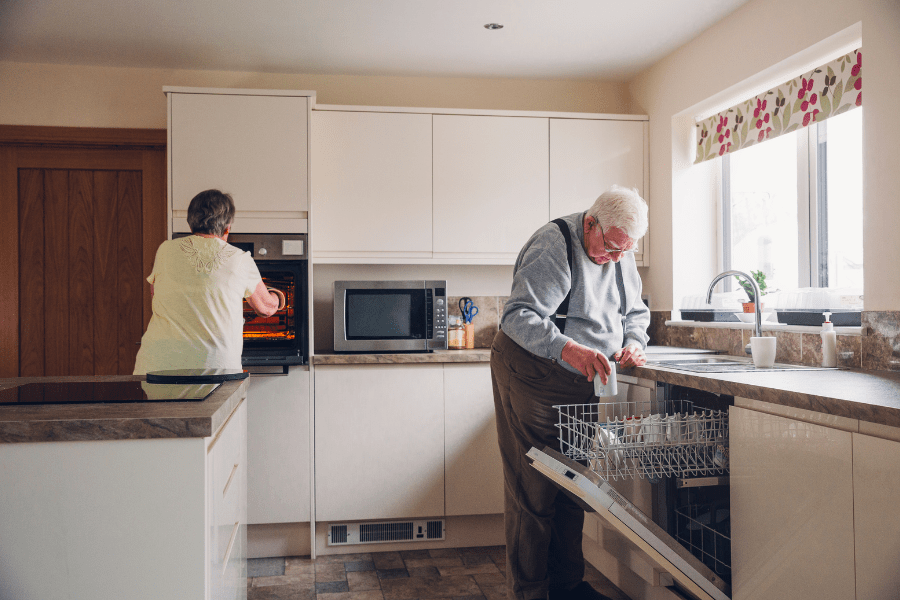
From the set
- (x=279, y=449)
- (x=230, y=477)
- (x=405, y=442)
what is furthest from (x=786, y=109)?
(x=279, y=449)

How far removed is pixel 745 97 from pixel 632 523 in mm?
2140

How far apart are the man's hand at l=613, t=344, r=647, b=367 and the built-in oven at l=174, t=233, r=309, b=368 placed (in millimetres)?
Result: 1510

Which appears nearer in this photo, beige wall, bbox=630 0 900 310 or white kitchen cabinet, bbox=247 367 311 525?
beige wall, bbox=630 0 900 310

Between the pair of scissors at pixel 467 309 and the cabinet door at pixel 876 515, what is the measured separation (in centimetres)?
243

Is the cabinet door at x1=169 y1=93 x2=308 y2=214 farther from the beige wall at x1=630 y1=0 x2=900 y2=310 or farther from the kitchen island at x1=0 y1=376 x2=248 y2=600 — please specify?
the kitchen island at x1=0 y1=376 x2=248 y2=600

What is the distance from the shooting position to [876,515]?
130 cm

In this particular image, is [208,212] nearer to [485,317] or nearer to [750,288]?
[485,317]

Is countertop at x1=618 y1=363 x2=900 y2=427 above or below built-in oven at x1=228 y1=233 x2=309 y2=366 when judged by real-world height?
below

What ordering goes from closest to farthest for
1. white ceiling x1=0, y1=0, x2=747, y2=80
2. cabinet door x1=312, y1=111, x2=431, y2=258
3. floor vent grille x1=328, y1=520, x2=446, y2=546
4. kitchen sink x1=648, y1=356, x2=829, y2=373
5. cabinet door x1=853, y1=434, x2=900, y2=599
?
cabinet door x1=853, y1=434, x2=900, y2=599, kitchen sink x1=648, y1=356, x2=829, y2=373, white ceiling x1=0, y1=0, x2=747, y2=80, floor vent grille x1=328, y1=520, x2=446, y2=546, cabinet door x1=312, y1=111, x2=431, y2=258

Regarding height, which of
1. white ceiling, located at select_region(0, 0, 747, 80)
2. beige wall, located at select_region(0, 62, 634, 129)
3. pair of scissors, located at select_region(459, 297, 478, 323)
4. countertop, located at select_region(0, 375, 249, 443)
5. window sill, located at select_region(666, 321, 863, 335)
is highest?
white ceiling, located at select_region(0, 0, 747, 80)

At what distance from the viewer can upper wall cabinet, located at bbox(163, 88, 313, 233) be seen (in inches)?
123

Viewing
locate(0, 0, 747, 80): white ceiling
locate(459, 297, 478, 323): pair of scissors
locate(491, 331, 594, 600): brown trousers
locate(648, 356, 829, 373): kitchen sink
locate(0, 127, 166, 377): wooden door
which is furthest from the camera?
locate(459, 297, 478, 323): pair of scissors

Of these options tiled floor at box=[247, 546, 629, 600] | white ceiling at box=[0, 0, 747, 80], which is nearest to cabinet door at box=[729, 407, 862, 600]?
tiled floor at box=[247, 546, 629, 600]

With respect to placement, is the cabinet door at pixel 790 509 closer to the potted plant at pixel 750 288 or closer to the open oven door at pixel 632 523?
the open oven door at pixel 632 523
